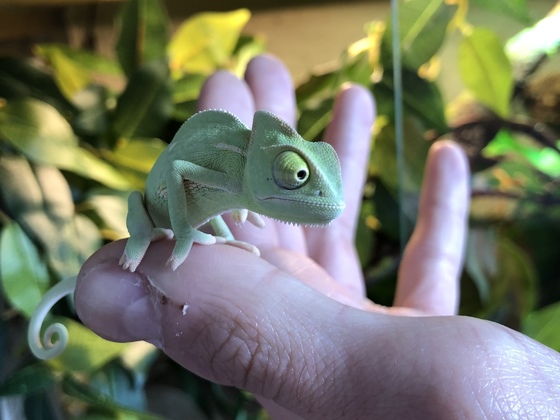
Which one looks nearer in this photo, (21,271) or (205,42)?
(21,271)

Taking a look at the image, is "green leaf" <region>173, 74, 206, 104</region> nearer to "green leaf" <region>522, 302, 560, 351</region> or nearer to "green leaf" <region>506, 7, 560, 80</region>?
"green leaf" <region>506, 7, 560, 80</region>

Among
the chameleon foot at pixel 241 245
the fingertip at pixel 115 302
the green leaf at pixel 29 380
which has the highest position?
the chameleon foot at pixel 241 245

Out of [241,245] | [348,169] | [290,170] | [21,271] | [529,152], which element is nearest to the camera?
[290,170]

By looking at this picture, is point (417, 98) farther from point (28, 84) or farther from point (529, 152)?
point (28, 84)

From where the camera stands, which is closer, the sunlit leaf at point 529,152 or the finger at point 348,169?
the finger at point 348,169

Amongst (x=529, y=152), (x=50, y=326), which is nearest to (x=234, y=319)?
(x=50, y=326)

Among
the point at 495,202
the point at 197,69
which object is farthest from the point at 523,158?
the point at 197,69

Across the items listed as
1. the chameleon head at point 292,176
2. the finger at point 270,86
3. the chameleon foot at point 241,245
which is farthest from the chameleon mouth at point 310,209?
the finger at point 270,86

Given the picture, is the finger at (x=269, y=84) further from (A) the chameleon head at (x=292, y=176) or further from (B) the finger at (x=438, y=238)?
(A) the chameleon head at (x=292, y=176)
